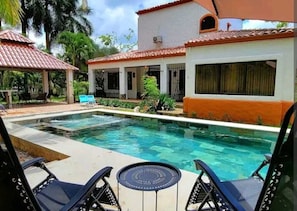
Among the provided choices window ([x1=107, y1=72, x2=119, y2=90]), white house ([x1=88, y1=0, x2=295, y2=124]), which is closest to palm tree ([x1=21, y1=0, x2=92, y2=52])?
window ([x1=107, y1=72, x2=119, y2=90])

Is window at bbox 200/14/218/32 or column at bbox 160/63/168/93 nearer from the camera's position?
Answer: column at bbox 160/63/168/93

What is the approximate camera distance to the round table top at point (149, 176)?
2.56m

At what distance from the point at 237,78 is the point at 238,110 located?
5.56 feet

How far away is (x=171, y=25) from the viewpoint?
1997 cm

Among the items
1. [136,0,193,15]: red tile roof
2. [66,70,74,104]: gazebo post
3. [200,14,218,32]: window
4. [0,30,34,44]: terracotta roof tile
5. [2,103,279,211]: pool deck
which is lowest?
[2,103,279,211]: pool deck

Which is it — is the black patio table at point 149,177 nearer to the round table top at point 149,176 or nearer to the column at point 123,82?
the round table top at point 149,176

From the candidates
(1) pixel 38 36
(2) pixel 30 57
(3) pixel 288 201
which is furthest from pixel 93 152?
(1) pixel 38 36

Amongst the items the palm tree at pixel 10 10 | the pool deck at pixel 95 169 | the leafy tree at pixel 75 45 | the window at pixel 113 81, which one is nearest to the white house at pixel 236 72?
the window at pixel 113 81

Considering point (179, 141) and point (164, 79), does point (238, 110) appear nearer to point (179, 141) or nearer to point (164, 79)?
point (179, 141)

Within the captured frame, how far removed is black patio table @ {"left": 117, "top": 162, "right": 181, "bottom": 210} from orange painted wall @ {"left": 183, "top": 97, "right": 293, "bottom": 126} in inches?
369

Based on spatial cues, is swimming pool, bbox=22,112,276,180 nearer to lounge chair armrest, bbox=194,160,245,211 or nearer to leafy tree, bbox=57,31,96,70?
lounge chair armrest, bbox=194,160,245,211

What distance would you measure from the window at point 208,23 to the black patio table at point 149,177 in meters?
17.0

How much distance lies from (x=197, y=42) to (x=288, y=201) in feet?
38.0

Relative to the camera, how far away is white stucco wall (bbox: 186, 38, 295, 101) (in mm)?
10250
